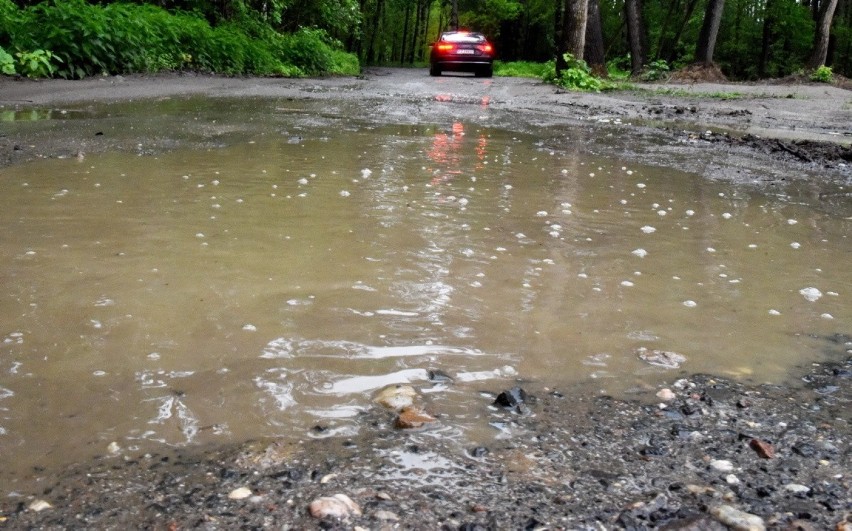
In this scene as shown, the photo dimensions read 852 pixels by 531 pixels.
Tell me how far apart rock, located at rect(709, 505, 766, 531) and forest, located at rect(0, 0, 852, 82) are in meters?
13.2

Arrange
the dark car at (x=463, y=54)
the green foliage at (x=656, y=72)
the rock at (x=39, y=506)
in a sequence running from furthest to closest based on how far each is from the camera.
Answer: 1. the dark car at (x=463, y=54)
2. the green foliage at (x=656, y=72)
3. the rock at (x=39, y=506)

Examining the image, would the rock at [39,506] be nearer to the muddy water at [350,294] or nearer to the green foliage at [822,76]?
the muddy water at [350,294]

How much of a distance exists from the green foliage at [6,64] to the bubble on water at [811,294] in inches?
495

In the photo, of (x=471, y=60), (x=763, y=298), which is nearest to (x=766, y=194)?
(x=763, y=298)

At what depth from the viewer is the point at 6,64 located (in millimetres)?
11531

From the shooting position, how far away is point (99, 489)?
64.8 inches

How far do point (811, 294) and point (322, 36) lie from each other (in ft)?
83.1

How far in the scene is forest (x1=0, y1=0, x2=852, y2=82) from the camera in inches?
520

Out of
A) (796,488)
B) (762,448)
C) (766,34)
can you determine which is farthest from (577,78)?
(766,34)

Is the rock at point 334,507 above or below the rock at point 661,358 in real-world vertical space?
below

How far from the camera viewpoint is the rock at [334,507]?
1572 millimetres

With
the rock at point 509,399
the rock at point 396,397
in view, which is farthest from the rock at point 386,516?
the rock at point 509,399

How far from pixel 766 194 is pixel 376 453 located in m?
4.67

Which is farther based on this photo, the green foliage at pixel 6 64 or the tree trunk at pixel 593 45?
the tree trunk at pixel 593 45
